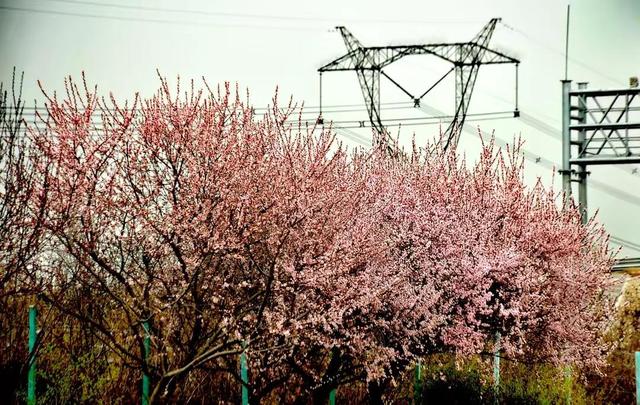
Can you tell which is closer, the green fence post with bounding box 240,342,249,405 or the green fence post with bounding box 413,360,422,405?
the green fence post with bounding box 240,342,249,405

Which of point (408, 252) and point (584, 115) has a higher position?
point (584, 115)

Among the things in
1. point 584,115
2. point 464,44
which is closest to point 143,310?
point 584,115

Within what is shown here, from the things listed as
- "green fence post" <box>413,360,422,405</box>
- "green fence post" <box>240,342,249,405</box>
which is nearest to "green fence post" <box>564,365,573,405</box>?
"green fence post" <box>413,360,422,405</box>

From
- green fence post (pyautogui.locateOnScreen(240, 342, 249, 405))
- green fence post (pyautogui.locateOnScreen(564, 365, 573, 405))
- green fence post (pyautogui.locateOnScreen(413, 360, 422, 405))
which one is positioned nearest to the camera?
green fence post (pyautogui.locateOnScreen(240, 342, 249, 405))

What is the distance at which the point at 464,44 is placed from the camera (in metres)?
22.2

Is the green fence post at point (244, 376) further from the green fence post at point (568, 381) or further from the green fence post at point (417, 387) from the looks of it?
the green fence post at point (568, 381)

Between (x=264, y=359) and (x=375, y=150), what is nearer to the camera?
(x=264, y=359)

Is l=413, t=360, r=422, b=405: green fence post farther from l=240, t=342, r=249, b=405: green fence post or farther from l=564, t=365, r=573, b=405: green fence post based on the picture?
l=240, t=342, r=249, b=405: green fence post

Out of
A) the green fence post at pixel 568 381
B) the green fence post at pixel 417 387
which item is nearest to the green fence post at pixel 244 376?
the green fence post at pixel 417 387

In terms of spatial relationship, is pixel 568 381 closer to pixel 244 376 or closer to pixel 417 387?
pixel 417 387

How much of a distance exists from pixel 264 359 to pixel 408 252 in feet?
7.95

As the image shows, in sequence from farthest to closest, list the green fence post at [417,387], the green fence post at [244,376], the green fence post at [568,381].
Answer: the green fence post at [568,381]
the green fence post at [417,387]
the green fence post at [244,376]

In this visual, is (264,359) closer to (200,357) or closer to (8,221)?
(200,357)

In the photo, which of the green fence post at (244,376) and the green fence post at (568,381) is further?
the green fence post at (568,381)
